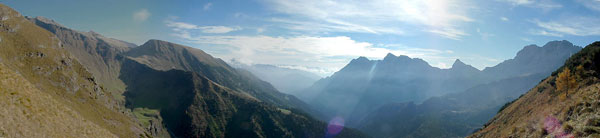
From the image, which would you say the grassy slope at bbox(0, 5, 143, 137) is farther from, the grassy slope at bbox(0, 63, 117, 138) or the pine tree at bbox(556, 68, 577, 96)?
the pine tree at bbox(556, 68, 577, 96)

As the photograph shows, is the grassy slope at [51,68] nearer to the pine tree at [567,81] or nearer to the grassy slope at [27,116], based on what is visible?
the grassy slope at [27,116]

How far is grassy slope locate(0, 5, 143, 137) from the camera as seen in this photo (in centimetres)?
11900

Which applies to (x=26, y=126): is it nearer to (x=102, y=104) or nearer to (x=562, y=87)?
(x=562, y=87)

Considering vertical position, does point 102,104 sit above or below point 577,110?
below

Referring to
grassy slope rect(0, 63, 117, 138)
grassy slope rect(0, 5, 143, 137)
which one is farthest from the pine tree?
grassy slope rect(0, 5, 143, 137)

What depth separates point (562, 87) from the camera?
184 ft

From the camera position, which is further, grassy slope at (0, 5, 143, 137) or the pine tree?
grassy slope at (0, 5, 143, 137)

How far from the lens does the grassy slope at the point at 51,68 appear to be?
11900 centimetres

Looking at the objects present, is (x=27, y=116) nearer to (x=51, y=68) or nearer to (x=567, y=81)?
(x=567, y=81)

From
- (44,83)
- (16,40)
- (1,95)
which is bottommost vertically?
(44,83)

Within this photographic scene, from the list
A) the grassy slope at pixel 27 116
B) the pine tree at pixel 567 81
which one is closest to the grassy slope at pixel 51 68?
the grassy slope at pixel 27 116

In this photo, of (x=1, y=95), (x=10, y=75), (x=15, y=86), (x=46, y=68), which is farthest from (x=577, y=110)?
(x=46, y=68)

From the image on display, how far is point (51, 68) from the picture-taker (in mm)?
138875

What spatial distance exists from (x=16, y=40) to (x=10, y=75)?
392ft
